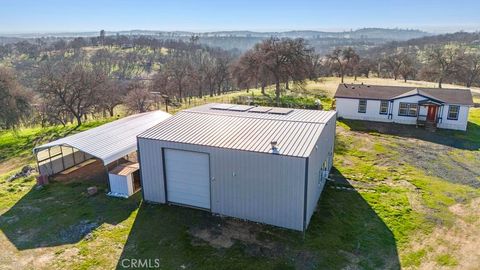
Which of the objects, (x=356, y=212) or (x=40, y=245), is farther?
(x=356, y=212)

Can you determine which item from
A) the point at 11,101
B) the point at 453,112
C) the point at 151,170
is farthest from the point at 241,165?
the point at 11,101

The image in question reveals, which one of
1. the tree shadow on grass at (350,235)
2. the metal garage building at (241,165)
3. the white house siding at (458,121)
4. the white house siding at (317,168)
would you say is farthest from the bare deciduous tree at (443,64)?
the metal garage building at (241,165)

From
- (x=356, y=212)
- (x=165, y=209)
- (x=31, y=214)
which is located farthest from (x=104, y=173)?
(x=356, y=212)

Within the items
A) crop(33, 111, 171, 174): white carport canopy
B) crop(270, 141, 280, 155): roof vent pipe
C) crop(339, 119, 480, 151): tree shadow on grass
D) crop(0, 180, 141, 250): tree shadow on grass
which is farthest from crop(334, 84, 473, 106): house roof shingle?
crop(0, 180, 141, 250): tree shadow on grass

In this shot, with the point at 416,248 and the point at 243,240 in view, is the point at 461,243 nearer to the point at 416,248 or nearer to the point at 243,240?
the point at 416,248

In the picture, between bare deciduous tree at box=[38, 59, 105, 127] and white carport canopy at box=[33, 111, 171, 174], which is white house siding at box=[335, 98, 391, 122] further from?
bare deciduous tree at box=[38, 59, 105, 127]

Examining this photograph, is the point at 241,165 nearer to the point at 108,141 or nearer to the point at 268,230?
the point at 268,230

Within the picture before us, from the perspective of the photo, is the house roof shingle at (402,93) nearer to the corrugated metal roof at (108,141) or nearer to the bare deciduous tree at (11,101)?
the corrugated metal roof at (108,141)
